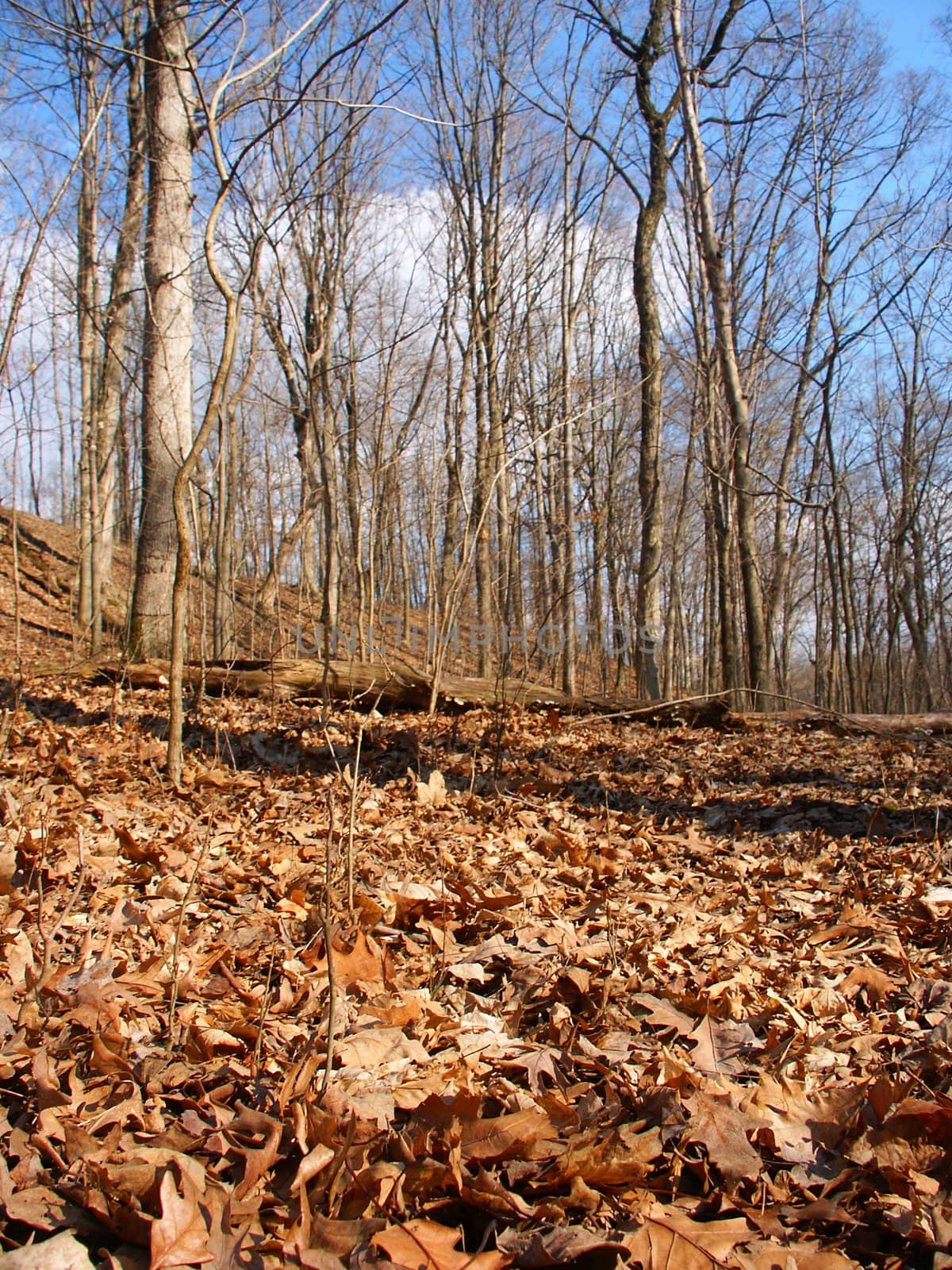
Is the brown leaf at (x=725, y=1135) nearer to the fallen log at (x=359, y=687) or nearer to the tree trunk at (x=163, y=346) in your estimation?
the fallen log at (x=359, y=687)

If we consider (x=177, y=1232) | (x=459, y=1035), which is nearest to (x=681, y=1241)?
(x=459, y=1035)

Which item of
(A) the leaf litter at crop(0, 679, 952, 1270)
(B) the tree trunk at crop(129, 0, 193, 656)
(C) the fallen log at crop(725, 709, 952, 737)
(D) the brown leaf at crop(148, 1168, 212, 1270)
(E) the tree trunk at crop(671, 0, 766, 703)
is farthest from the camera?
(E) the tree trunk at crop(671, 0, 766, 703)

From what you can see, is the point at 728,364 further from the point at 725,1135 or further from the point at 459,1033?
the point at 725,1135

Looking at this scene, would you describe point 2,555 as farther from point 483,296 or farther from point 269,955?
point 269,955

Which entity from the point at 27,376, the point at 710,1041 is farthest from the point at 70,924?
the point at 27,376

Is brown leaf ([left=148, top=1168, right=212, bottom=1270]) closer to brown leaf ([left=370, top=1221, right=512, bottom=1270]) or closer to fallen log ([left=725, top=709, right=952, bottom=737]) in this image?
brown leaf ([left=370, top=1221, right=512, bottom=1270])

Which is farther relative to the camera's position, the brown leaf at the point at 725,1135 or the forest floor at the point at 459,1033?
the brown leaf at the point at 725,1135

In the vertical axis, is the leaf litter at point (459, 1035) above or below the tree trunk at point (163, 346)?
below

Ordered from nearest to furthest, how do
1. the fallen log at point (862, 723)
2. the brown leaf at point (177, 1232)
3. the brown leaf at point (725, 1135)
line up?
1. the brown leaf at point (177, 1232)
2. the brown leaf at point (725, 1135)
3. the fallen log at point (862, 723)

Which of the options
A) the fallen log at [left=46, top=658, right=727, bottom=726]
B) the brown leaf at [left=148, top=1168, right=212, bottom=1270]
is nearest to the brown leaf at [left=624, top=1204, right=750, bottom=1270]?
the brown leaf at [left=148, top=1168, right=212, bottom=1270]

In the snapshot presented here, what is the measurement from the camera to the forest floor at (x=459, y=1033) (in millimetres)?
1521

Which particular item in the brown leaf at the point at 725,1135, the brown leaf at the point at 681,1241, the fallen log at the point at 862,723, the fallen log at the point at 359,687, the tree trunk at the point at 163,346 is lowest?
the brown leaf at the point at 681,1241

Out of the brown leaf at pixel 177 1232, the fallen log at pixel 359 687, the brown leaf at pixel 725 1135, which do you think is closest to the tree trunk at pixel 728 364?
the fallen log at pixel 359 687

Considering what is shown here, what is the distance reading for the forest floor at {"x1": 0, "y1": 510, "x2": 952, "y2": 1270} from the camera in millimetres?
1521
